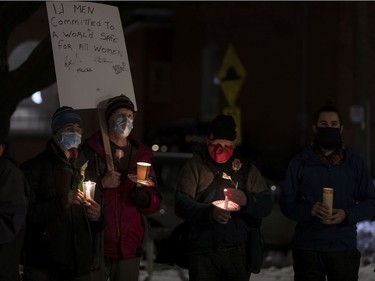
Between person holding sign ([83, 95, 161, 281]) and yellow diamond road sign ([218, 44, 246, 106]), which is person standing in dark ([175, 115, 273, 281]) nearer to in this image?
person holding sign ([83, 95, 161, 281])

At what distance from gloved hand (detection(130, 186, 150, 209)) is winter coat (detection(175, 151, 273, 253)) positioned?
1.03 feet

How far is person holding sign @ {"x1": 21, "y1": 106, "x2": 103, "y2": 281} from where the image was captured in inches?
222

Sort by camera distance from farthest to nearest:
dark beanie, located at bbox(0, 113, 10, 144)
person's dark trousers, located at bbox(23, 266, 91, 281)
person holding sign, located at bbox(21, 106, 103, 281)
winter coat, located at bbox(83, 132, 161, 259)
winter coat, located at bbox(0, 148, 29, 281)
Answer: winter coat, located at bbox(83, 132, 161, 259) → person's dark trousers, located at bbox(23, 266, 91, 281) → person holding sign, located at bbox(21, 106, 103, 281) → dark beanie, located at bbox(0, 113, 10, 144) → winter coat, located at bbox(0, 148, 29, 281)

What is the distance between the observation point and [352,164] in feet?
21.4

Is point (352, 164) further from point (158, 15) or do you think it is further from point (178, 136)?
point (158, 15)

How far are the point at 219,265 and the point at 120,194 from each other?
35.4 inches

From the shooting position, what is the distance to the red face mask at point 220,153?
6.23 meters

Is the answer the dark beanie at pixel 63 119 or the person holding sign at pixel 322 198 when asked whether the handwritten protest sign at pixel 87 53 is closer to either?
the dark beanie at pixel 63 119

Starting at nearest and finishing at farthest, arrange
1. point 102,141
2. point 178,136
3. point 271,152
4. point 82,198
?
point 82,198 < point 102,141 < point 178,136 < point 271,152

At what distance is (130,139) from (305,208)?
4.63ft

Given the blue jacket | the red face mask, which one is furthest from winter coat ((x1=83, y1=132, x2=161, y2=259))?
the blue jacket

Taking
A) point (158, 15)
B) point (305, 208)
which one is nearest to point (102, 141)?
point (305, 208)

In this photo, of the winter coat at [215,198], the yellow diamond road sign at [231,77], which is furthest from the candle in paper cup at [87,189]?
the yellow diamond road sign at [231,77]

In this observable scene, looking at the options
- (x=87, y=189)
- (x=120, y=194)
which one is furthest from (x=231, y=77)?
(x=87, y=189)
